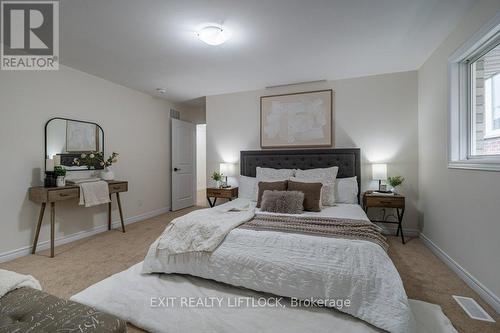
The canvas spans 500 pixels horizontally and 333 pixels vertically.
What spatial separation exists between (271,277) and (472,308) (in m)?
1.60

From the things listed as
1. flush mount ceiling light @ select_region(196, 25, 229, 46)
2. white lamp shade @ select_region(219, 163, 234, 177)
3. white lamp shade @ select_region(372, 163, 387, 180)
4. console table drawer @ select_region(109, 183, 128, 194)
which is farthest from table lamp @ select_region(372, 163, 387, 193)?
console table drawer @ select_region(109, 183, 128, 194)

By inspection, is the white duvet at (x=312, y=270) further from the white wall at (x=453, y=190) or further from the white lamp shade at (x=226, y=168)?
the white lamp shade at (x=226, y=168)

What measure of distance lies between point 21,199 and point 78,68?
1901 mm

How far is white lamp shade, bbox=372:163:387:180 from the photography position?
3301 mm

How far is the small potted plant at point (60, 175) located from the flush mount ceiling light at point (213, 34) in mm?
2425

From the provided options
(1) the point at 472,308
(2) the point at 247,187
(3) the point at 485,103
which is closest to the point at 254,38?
(2) the point at 247,187

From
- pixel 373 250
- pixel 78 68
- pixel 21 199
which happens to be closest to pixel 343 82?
pixel 373 250

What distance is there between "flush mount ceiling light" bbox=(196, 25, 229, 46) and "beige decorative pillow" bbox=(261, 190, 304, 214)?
181 cm

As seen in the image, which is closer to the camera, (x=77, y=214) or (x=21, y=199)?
(x=21, y=199)

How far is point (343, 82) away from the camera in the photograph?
3.70 m

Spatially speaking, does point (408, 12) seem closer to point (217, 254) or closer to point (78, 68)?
point (217, 254)

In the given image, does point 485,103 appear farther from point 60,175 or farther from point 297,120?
point 60,175

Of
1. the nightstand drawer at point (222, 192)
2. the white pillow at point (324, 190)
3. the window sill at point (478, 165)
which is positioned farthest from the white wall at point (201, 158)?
the window sill at point (478, 165)

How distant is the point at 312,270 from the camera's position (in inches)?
63.7
